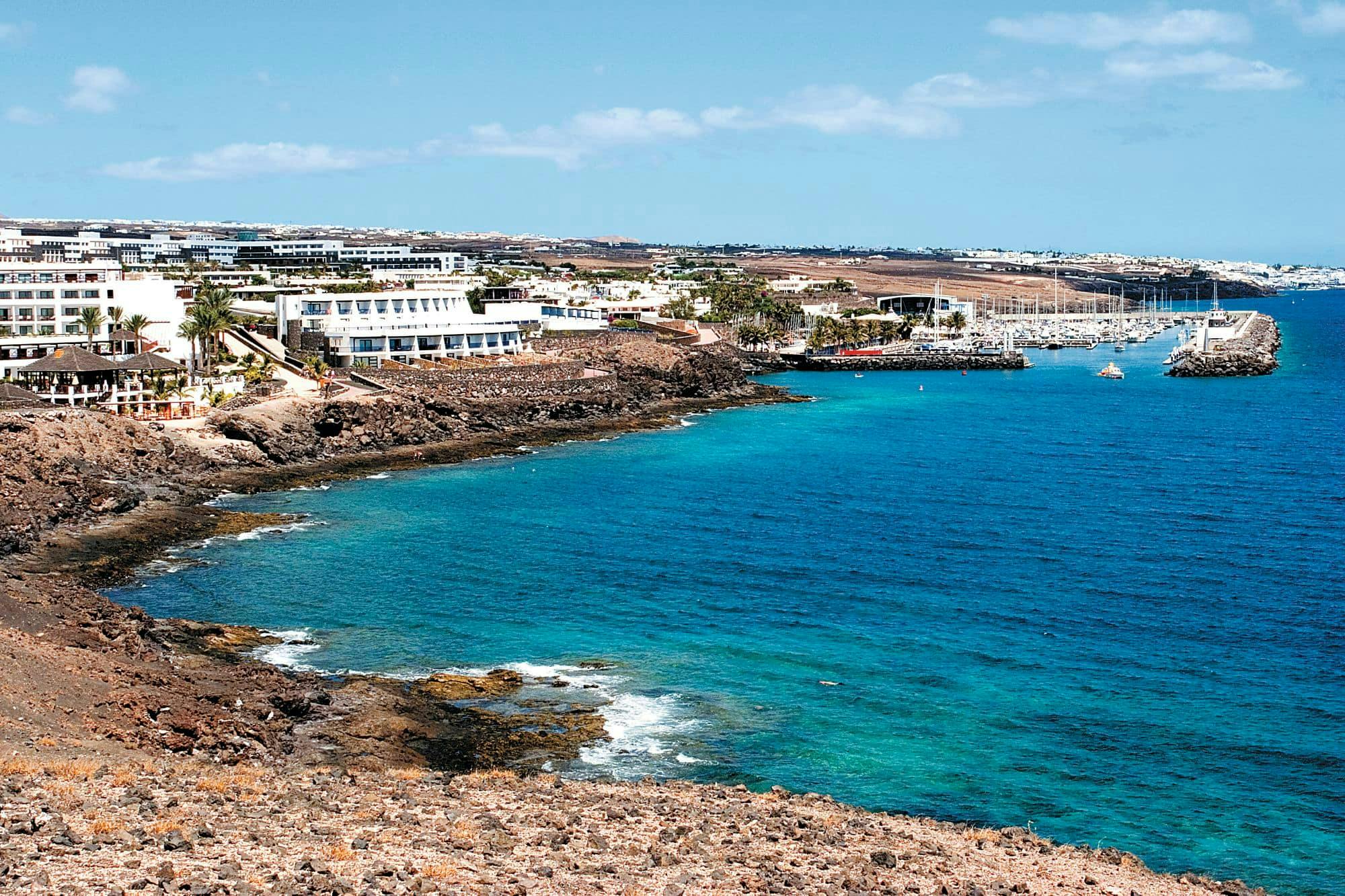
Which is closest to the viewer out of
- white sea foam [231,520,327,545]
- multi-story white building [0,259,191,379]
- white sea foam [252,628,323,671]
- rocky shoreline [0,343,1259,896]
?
rocky shoreline [0,343,1259,896]

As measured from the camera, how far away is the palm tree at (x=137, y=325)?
91125 mm

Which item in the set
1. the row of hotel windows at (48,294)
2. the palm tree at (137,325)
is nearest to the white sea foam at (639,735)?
the palm tree at (137,325)

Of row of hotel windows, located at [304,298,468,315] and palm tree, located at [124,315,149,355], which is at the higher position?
row of hotel windows, located at [304,298,468,315]

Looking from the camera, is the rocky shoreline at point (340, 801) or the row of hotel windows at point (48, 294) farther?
the row of hotel windows at point (48, 294)

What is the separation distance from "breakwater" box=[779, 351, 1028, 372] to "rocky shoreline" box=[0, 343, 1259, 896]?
115m

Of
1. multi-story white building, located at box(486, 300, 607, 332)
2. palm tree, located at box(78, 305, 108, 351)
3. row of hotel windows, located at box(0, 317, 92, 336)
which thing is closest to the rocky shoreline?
palm tree, located at box(78, 305, 108, 351)

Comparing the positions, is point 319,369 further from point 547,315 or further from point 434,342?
point 547,315

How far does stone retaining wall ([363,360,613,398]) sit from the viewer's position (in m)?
101

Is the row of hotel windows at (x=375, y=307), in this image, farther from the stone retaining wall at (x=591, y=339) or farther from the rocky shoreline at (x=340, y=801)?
the rocky shoreline at (x=340, y=801)

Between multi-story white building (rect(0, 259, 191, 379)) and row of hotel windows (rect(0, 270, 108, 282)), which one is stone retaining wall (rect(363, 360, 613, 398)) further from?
row of hotel windows (rect(0, 270, 108, 282))

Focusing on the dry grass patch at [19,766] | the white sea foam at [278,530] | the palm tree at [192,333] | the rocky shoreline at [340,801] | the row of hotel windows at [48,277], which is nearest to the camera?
the rocky shoreline at [340,801]

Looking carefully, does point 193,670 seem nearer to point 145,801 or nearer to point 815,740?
point 145,801

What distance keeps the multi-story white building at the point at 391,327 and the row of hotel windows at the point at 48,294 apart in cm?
1579

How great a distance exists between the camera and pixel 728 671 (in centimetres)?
4278
